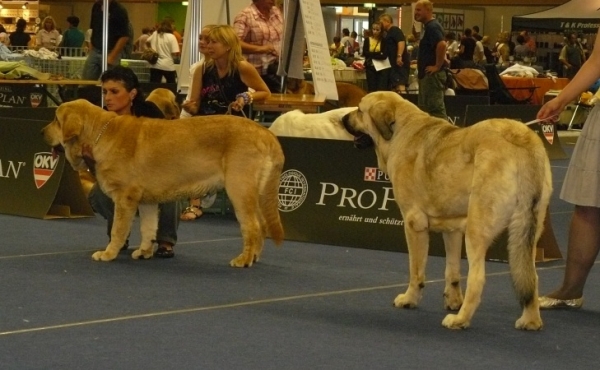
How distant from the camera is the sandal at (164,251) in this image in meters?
6.79

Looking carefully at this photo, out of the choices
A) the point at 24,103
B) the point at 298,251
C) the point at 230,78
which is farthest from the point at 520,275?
the point at 24,103

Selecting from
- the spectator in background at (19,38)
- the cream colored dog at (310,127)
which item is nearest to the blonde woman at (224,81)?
the cream colored dog at (310,127)

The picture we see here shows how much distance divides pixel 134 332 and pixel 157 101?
418 centimetres

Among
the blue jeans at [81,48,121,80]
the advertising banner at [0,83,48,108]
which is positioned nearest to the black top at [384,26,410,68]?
the blue jeans at [81,48,121,80]

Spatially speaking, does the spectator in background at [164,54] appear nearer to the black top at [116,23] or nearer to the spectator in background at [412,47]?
the spectator in background at [412,47]

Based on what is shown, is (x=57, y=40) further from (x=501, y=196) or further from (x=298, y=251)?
(x=501, y=196)

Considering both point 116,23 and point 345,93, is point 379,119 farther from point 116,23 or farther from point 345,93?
point 116,23

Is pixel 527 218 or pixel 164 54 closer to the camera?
pixel 527 218

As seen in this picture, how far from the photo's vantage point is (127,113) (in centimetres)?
704

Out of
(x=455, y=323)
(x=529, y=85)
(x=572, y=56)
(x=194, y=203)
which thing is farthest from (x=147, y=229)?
(x=572, y=56)

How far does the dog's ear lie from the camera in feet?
17.5

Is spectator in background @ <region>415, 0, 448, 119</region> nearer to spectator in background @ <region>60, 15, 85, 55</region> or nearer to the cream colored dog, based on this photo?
the cream colored dog

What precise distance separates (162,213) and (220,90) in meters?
1.48

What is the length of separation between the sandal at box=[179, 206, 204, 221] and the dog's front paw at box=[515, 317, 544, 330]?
401cm
